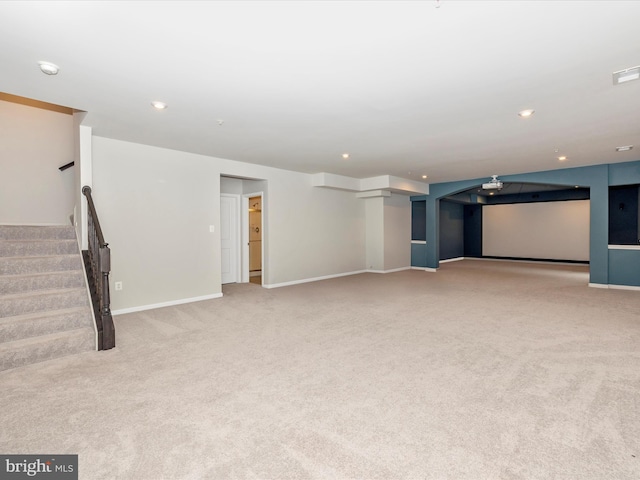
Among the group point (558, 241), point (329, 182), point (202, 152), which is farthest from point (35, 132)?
point (558, 241)

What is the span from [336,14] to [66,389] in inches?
132

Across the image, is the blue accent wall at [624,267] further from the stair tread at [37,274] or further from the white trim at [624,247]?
the stair tread at [37,274]

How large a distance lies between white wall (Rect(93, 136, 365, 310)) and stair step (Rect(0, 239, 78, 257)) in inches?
19.3

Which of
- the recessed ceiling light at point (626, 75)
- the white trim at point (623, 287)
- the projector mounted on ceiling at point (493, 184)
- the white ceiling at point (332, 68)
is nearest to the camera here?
the white ceiling at point (332, 68)

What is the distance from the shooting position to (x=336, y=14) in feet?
6.78

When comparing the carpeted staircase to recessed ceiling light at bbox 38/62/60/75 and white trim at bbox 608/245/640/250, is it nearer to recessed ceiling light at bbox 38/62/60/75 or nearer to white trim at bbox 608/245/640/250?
recessed ceiling light at bbox 38/62/60/75

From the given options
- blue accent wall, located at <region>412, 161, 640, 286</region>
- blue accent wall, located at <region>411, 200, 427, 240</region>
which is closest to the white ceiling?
blue accent wall, located at <region>412, 161, 640, 286</region>

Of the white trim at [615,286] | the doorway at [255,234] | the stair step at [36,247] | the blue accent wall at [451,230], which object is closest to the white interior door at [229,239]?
the doorway at [255,234]

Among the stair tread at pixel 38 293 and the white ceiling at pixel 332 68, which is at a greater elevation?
the white ceiling at pixel 332 68

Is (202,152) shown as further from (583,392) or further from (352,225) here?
(583,392)

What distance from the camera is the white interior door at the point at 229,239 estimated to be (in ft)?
24.3

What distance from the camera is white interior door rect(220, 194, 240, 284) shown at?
7.41 metres

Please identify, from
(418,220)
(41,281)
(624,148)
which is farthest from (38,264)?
(418,220)

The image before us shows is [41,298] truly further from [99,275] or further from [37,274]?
[99,275]
